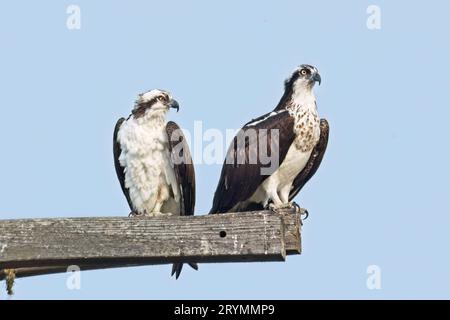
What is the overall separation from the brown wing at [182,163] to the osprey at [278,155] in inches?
19.3

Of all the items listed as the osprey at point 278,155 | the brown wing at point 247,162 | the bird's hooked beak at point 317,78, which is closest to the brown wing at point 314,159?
the osprey at point 278,155

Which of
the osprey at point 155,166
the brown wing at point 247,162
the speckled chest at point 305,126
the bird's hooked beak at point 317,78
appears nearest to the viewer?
the brown wing at point 247,162

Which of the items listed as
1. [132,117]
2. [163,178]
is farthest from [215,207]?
[132,117]

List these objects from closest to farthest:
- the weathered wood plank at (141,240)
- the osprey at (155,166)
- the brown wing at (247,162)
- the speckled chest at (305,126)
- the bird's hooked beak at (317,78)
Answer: the weathered wood plank at (141,240)
the brown wing at (247,162)
the speckled chest at (305,126)
the osprey at (155,166)
the bird's hooked beak at (317,78)

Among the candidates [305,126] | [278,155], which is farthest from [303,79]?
[278,155]

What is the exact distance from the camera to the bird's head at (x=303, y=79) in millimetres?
9367

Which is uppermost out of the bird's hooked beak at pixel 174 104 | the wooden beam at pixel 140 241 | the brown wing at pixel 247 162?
the bird's hooked beak at pixel 174 104

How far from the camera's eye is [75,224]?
462 centimetres

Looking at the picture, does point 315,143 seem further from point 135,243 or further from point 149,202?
point 135,243

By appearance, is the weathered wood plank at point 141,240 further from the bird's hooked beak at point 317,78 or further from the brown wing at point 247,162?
the bird's hooked beak at point 317,78

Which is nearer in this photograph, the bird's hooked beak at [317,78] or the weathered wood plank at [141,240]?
the weathered wood plank at [141,240]

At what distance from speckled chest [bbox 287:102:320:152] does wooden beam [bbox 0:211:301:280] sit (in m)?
4.20
